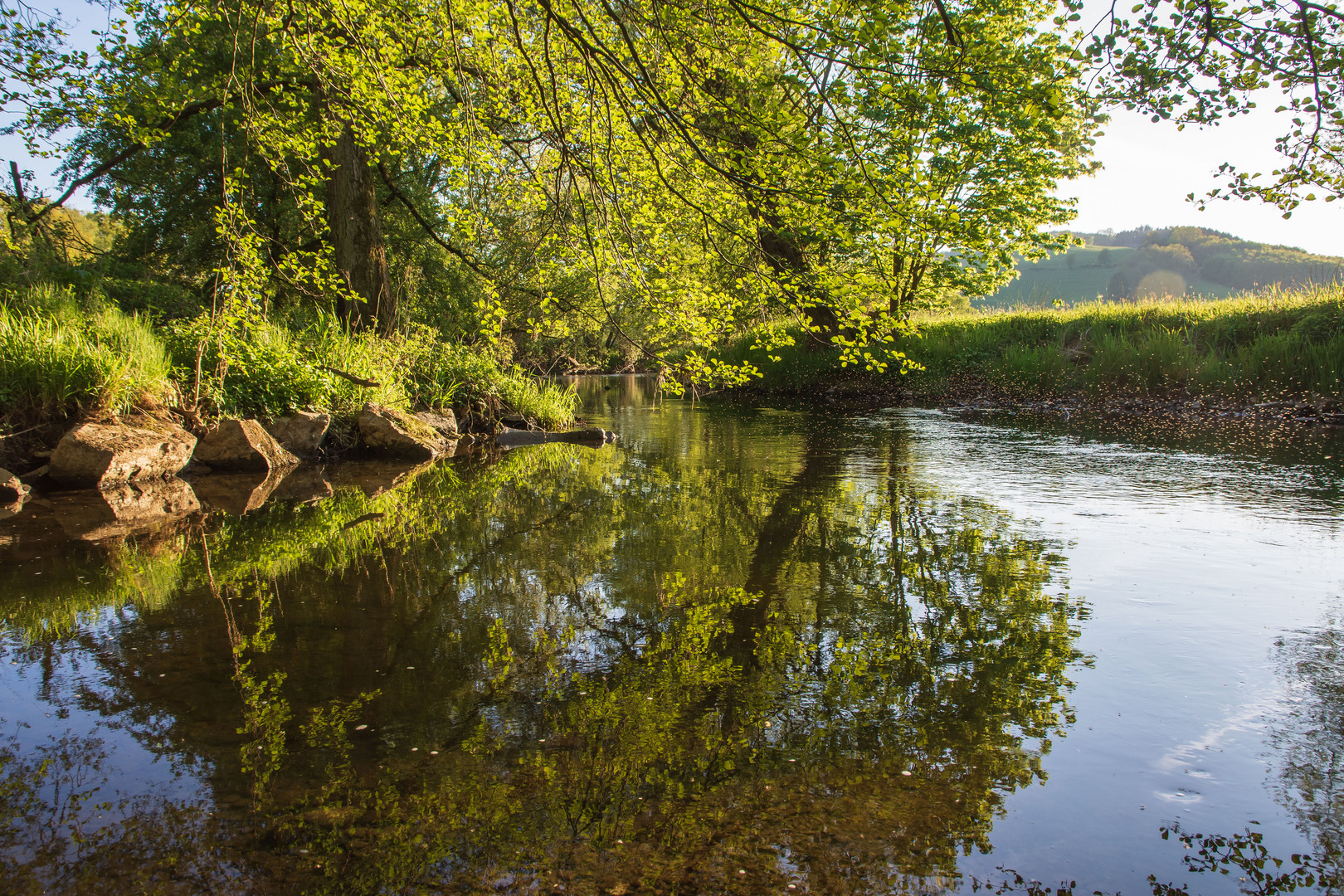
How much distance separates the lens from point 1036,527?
18.9ft

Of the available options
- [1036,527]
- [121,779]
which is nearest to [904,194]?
[1036,527]

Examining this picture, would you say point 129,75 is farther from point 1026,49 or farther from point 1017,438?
point 1017,438

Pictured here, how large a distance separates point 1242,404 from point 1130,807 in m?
14.7

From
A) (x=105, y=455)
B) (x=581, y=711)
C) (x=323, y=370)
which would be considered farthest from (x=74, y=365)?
(x=581, y=711)

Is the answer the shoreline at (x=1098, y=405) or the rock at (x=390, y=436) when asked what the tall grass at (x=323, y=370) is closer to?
the rock at (x=390, y=436)

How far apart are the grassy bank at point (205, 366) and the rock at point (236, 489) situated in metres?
1.07

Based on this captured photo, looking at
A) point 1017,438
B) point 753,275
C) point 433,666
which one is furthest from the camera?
point 1017,438

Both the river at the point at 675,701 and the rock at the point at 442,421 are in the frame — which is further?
the rock at the point at 442,421

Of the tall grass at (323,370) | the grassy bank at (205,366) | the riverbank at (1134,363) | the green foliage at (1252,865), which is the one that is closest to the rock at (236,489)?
the grassy bank at (205,366)

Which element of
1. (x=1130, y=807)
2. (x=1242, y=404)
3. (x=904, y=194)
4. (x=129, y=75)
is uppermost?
(x=129, y=75)

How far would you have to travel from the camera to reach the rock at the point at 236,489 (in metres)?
6.90

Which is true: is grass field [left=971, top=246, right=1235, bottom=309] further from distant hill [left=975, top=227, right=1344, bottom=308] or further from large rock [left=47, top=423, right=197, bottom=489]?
large rock [left=47, top=423, right=197, bottom=489]

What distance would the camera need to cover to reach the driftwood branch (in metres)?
10.3

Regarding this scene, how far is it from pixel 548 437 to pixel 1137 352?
1222 centimetres
